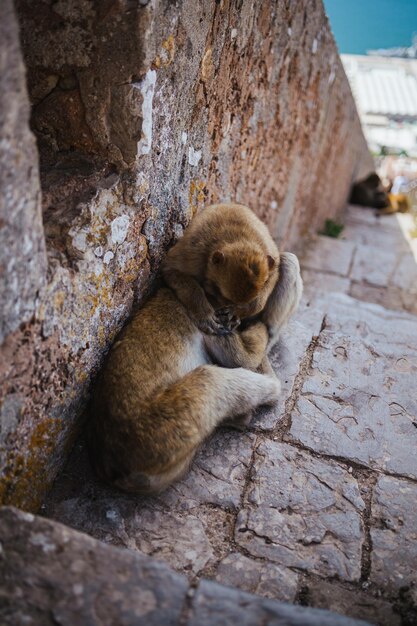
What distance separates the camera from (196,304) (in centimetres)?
262

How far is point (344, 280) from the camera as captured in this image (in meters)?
6.25

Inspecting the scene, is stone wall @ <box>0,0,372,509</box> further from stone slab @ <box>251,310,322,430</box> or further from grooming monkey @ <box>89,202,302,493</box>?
stone slab @ <box>251,310,322,430</box>

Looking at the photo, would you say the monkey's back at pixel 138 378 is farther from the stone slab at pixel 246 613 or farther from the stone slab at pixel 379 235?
the stone slab at pixel 379 235

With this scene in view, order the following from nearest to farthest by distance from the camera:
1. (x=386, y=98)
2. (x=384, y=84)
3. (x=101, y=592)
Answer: (x=101, y=592)
(x=386, y=98)
(x=384, y=84)

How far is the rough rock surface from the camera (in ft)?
4.59

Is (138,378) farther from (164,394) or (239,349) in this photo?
(239,349)

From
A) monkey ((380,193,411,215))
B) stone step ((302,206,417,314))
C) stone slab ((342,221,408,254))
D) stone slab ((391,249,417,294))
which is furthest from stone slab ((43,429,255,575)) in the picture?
monkey ((380,193,411,215))

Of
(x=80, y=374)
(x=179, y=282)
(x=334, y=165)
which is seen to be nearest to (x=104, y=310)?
(x=80, y=374)

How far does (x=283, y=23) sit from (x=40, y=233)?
3170mm

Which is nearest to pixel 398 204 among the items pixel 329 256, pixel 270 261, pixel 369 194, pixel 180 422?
pixel 369 194

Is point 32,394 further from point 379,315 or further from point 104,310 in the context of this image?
point 379,315

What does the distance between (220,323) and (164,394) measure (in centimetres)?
66

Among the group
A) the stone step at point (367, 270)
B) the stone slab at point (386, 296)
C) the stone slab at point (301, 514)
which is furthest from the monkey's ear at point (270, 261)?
the stone slab at point (386, 296)

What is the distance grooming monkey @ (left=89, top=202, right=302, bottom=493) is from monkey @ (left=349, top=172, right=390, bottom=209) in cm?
1153
